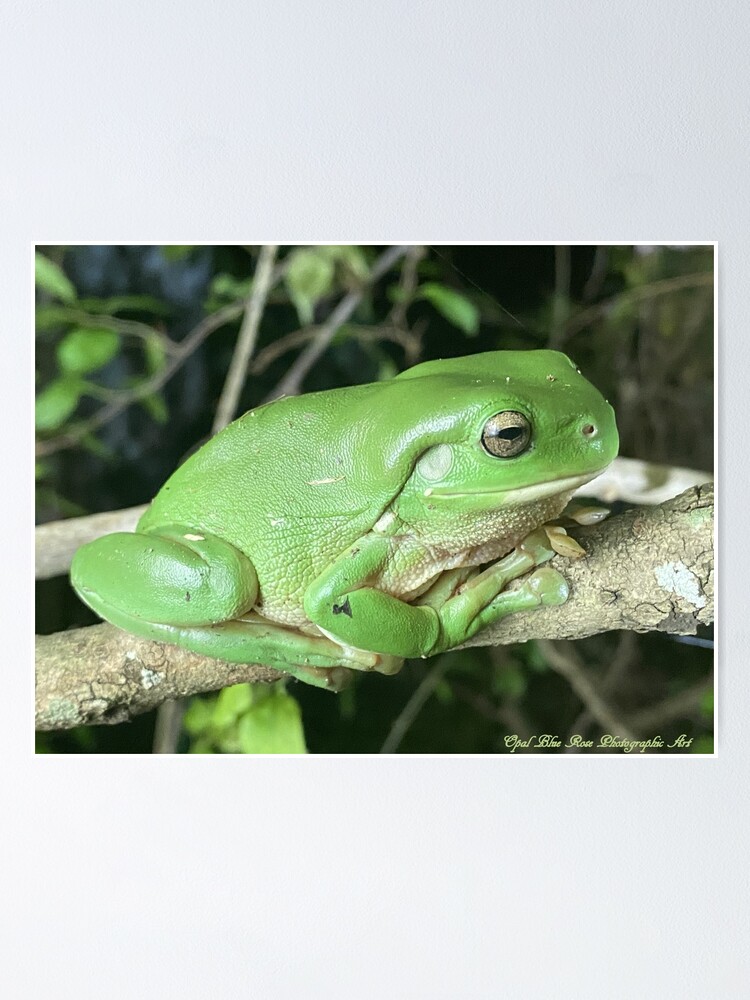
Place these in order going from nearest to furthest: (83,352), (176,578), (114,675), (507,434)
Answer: (507,434) < (176,578) < (114,675) < (83,352)

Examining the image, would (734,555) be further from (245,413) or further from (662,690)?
(245,413)

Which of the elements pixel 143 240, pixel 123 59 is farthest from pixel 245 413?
pixel 123 59

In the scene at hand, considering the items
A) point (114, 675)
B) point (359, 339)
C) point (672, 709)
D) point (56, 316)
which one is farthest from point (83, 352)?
point (672, 709)

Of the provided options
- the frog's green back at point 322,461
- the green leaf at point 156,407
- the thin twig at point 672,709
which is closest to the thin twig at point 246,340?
the green leaf at point 156,407

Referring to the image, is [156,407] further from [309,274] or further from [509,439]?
[509,439]

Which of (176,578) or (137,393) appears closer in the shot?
(176,578)
